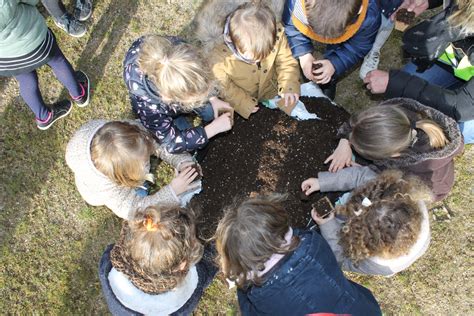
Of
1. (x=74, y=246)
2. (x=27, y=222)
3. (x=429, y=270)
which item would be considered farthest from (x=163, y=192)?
(x=429, y=270)

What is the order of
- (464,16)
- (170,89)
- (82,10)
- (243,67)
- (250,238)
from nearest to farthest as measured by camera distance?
→ (250,238), (464,16), (170,89), (243,67), (82,10)

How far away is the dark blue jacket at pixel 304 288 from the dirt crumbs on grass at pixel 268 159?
2.64ft

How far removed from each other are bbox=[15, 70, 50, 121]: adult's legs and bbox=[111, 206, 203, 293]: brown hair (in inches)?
61.5

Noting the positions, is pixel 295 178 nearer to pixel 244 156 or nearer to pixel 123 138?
pixel 244 156

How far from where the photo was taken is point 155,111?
2986 mm

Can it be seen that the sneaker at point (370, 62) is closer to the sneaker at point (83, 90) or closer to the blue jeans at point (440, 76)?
the blue jeans at point (440, 76)

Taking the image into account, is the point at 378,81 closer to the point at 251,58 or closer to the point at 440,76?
the point at 440,76

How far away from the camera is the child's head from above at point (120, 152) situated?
8.67ft

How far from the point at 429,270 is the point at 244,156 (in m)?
1.73

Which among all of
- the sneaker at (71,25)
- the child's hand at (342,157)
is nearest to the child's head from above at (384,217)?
the child's hand at (342,157)

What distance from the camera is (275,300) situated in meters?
2.24

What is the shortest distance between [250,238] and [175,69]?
3.40 ft

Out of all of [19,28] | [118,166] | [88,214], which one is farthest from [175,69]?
[88,214]

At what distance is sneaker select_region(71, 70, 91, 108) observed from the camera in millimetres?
3838
